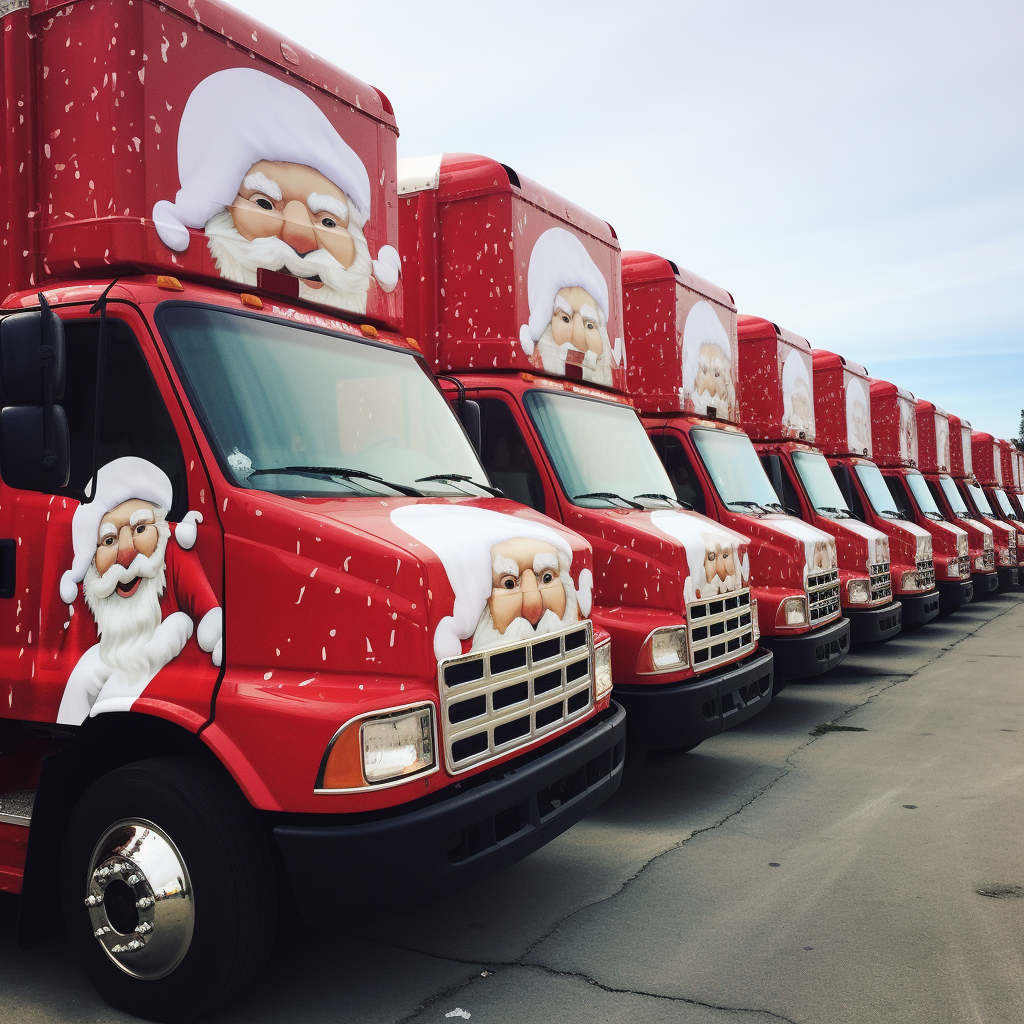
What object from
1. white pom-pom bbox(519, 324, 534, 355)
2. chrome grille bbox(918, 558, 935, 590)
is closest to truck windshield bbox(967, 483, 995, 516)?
chrome grille bbox(918, 558, 935, 590)

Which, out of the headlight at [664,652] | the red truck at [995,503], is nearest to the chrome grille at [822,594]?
the headlight at [664,652]

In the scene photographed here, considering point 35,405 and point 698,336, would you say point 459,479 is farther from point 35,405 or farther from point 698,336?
point 698,336

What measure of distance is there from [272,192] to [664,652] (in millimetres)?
3077

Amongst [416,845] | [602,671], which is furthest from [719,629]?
[416,845]

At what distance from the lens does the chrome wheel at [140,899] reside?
10.7 ft

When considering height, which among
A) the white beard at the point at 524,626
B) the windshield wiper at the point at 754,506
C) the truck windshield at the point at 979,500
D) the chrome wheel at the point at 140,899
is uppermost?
the truck windshield at the point at 979,500

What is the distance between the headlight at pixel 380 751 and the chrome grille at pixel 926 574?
10.8 m

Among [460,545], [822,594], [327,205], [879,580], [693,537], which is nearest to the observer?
[460,545]

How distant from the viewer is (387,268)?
505cm

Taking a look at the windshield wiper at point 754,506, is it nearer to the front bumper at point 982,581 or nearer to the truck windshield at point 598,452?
the truck windshield at point 598,452

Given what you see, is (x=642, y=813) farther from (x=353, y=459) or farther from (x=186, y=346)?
(x=186, y=346)

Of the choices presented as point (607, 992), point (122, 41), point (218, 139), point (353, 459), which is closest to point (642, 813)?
point (607, 992)

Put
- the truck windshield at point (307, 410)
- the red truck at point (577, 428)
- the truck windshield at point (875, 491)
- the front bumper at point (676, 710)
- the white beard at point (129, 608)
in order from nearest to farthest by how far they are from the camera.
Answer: the white beard at point (129, 608) → the truck windshield at point (307, 410) → the front bumper at point (676, 710) → the red truck at point (577, 428) → the truck windshield at point (875, 491)

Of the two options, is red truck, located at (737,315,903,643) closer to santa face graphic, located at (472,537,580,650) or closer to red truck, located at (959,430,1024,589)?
santa face graphic, located at (472,537,580,650)
